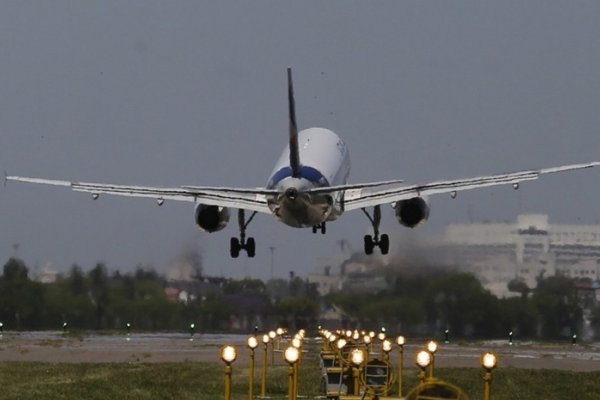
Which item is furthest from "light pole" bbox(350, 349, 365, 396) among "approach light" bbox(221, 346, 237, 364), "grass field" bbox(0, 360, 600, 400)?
"grass field" bbox(0, 360, 600, 400)

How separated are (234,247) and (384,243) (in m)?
7.00

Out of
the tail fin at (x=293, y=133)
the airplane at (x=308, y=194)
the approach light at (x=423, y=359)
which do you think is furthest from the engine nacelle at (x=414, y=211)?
the approach light at (x=423, y=359)

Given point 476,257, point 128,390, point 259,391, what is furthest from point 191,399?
point 476,257

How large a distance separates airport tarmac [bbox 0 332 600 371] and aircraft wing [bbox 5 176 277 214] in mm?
6502

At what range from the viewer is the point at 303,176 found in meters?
56.8

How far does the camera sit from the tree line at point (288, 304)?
73438mm

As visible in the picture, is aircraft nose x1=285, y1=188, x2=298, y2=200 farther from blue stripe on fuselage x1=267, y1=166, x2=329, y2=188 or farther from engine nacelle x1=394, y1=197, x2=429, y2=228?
engine nacelle x1=394, y1=197, x2=429, y2=228

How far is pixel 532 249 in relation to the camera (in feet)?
228

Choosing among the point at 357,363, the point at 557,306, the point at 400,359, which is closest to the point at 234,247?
the point at 557,306

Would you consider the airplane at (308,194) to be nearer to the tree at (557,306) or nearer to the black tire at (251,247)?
the black tire at (251,247)

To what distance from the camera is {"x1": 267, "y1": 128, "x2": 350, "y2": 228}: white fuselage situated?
183 feet

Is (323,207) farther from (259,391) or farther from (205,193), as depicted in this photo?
(259,391)

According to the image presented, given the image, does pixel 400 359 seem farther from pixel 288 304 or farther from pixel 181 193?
pixel 288 304

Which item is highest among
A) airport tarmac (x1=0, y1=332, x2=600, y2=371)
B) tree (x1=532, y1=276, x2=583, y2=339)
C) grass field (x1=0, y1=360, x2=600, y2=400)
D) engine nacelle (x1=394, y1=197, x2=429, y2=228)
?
engine nacelle (x1=394, y1=197, x2=429, y2=228)
